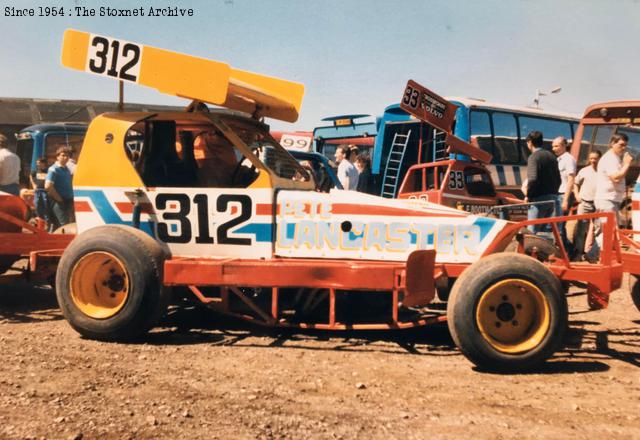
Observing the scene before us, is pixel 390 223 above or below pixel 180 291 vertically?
above

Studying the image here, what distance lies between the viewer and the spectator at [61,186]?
30.0ft

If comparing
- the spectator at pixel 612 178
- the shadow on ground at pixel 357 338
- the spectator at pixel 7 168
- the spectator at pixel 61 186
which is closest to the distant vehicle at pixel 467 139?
the spectator at pixel 612 178

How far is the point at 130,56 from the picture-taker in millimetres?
4793

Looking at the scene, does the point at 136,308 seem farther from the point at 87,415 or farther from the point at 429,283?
the point at 429,283

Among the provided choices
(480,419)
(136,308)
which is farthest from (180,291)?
(480,419)

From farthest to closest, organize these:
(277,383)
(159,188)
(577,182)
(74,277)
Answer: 1. (577,182)
2. (159,188)
3. (74,277)
4. (277,383)

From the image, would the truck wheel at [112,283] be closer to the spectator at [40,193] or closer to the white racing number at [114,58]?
the white racing number at [114,58]

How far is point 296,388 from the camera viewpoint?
12.4 ft

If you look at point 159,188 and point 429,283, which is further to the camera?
point 159,188

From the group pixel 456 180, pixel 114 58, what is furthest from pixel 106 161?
pixel 456 180

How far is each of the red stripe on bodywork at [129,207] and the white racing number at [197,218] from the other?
0.07 meters

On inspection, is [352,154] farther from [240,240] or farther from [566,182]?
[240,240]

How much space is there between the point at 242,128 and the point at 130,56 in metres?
1.14

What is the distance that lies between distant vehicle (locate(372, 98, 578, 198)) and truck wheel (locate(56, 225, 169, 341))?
9645 mm
